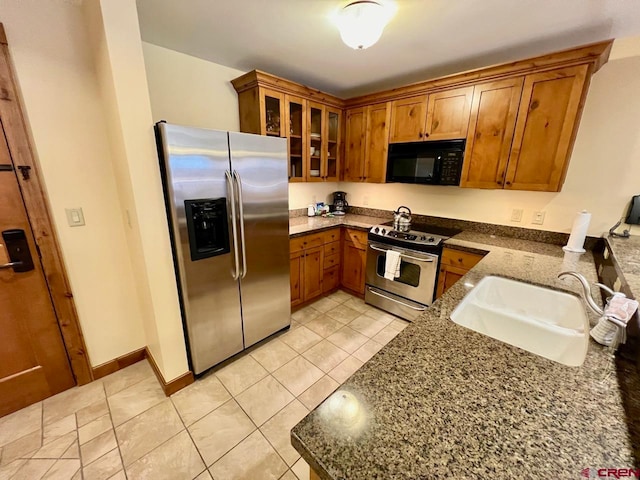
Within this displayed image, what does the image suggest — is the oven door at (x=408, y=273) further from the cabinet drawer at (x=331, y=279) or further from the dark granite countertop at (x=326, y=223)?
the cabinet drawer at (x=331, y=279)

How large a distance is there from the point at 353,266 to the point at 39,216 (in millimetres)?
2661

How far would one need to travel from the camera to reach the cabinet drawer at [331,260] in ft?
9.91

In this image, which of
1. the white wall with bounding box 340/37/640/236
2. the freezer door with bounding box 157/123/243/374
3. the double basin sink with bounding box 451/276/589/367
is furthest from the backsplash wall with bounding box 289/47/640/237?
the freezer door with bounding box 157/123/243/374

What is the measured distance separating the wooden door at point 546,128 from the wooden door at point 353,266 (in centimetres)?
157

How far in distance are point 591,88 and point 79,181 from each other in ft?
12.2

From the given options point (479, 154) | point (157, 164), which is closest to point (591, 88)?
point (479, 154)

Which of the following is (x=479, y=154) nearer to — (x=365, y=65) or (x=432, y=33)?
(x=432, y=33)

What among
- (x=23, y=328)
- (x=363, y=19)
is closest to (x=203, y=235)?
(x=23, y=328)

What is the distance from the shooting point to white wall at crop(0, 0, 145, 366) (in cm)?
146

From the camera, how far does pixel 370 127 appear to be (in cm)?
291

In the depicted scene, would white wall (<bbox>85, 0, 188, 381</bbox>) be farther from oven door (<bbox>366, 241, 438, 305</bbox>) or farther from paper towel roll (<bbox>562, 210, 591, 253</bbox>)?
paper towel roll (<bbox>562, 210, 591, 253</bbox>)

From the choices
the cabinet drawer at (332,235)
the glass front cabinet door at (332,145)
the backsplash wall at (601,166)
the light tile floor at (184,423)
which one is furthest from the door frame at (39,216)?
the backsplash wall at (601,166)

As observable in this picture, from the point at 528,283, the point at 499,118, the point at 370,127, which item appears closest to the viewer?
the point at 528,283

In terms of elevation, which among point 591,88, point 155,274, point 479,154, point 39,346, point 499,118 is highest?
point 591,88
